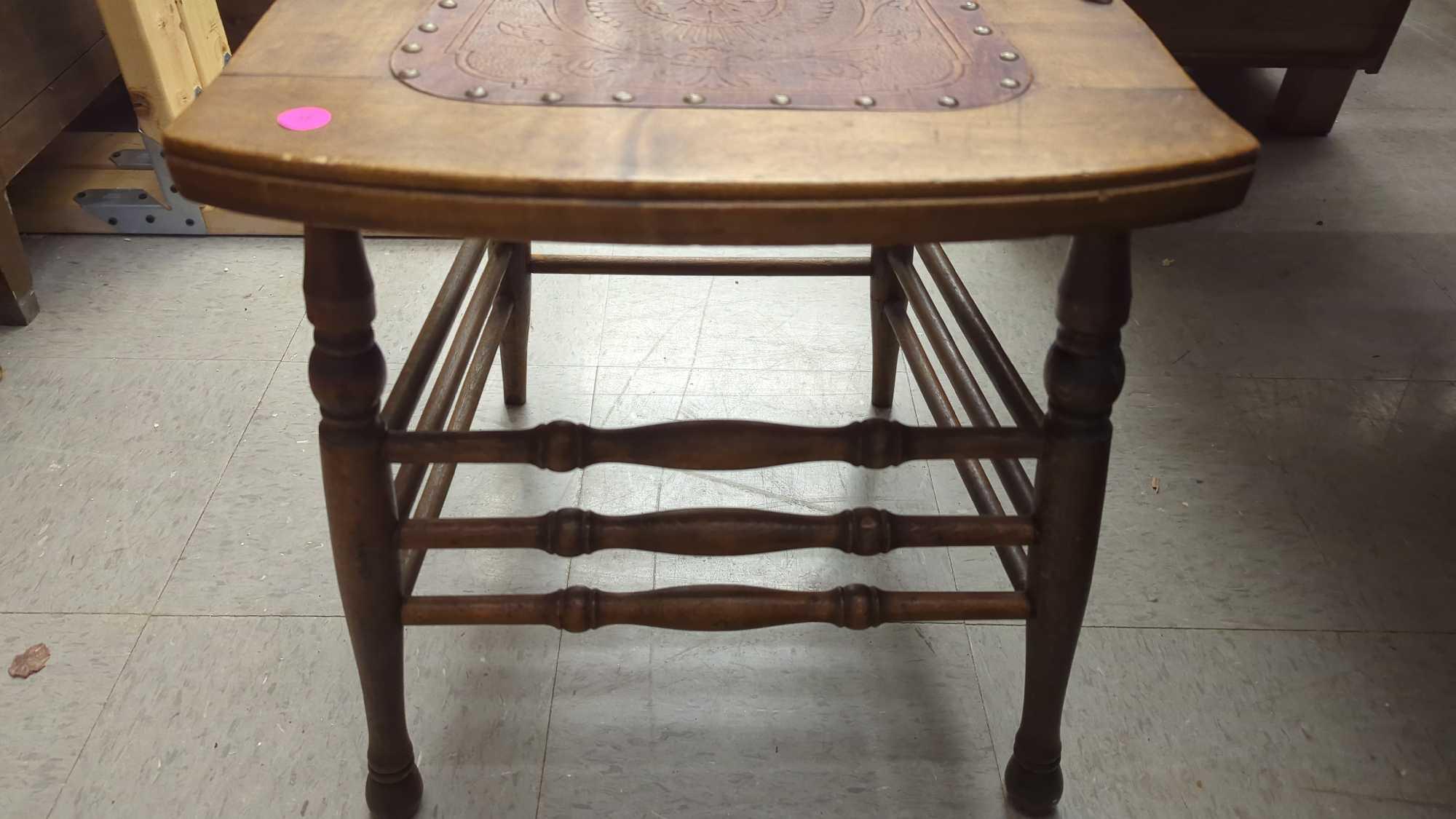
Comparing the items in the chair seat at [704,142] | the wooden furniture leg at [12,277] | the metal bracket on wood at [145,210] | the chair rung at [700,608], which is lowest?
the metal bracket on wood at [145,210]

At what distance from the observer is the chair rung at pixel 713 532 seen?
37.9 inches

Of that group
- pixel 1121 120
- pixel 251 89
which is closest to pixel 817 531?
pixel 1121 120

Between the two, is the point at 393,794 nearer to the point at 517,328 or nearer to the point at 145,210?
the point at 517,328

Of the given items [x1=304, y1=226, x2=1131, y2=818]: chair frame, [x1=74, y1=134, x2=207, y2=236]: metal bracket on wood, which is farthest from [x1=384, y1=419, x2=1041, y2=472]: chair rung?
[x1=74, y1=134, x2=207, y2=236]: metal bracket on wood

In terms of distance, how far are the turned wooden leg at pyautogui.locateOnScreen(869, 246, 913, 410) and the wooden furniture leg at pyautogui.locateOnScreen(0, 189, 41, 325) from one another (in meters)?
1.40

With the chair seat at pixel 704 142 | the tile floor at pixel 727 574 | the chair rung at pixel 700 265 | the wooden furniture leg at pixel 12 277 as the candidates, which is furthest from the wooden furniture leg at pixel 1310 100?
the wooden furniture leg at pixel 12 277

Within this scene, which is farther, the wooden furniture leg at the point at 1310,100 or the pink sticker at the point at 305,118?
the wooden furniture leg at the point at 1310,100

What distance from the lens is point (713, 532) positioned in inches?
38.2

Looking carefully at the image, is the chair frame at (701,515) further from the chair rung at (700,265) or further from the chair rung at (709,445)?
the chair rung at (700,265)

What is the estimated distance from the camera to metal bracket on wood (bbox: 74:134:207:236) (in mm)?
2160

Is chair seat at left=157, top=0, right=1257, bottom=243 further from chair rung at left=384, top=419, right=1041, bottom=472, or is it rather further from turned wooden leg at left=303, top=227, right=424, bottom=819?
chair rung at left=384, top=419, right=1041, bottom=472

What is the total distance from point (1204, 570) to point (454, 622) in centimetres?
96

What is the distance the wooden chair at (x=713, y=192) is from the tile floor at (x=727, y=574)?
0.15 metres

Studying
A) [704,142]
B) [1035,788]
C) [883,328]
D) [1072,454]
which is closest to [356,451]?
[704,142]
